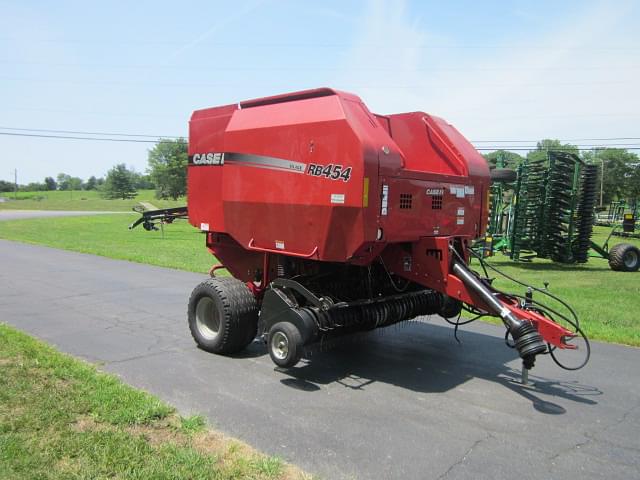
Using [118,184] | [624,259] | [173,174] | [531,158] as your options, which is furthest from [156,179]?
[624,259]

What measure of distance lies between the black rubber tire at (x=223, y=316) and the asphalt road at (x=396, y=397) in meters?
0.19

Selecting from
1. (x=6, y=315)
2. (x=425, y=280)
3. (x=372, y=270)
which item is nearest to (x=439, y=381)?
(x=425, y=280)

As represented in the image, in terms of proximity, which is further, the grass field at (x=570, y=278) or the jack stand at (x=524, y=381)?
the grass field at (x=570, y=278)

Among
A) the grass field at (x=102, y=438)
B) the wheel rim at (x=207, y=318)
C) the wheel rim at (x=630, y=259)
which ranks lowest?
the grass field at (x=102, y=438)

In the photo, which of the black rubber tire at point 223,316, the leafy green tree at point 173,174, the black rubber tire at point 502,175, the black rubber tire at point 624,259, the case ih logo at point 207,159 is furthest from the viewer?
the leafy green tree at point 173,174

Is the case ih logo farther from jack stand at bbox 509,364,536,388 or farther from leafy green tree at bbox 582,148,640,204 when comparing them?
leafy green tree at bbox 582,148,640,204

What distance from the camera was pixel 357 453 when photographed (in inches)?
141

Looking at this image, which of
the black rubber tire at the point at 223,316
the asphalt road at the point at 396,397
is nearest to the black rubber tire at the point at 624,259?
the asphalt road at the point at 396,397

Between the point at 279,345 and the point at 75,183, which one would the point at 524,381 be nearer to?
the point at 279,345

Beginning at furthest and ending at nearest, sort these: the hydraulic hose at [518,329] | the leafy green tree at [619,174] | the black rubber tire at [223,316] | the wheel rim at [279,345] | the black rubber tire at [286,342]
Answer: the leafy green tree at [619,174] < the black rubber tire at [223,316] < the wheel rim at [279,345] < the black rubber tire at [286,342] < the hydraulic hose at [518,329]

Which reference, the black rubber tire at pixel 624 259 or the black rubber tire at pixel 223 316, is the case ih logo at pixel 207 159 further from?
the black rubber tire at pixel 624 259

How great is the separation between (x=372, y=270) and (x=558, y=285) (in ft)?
23.2

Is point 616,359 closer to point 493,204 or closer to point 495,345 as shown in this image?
point 495,345

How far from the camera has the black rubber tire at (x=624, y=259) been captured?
15.0 m
